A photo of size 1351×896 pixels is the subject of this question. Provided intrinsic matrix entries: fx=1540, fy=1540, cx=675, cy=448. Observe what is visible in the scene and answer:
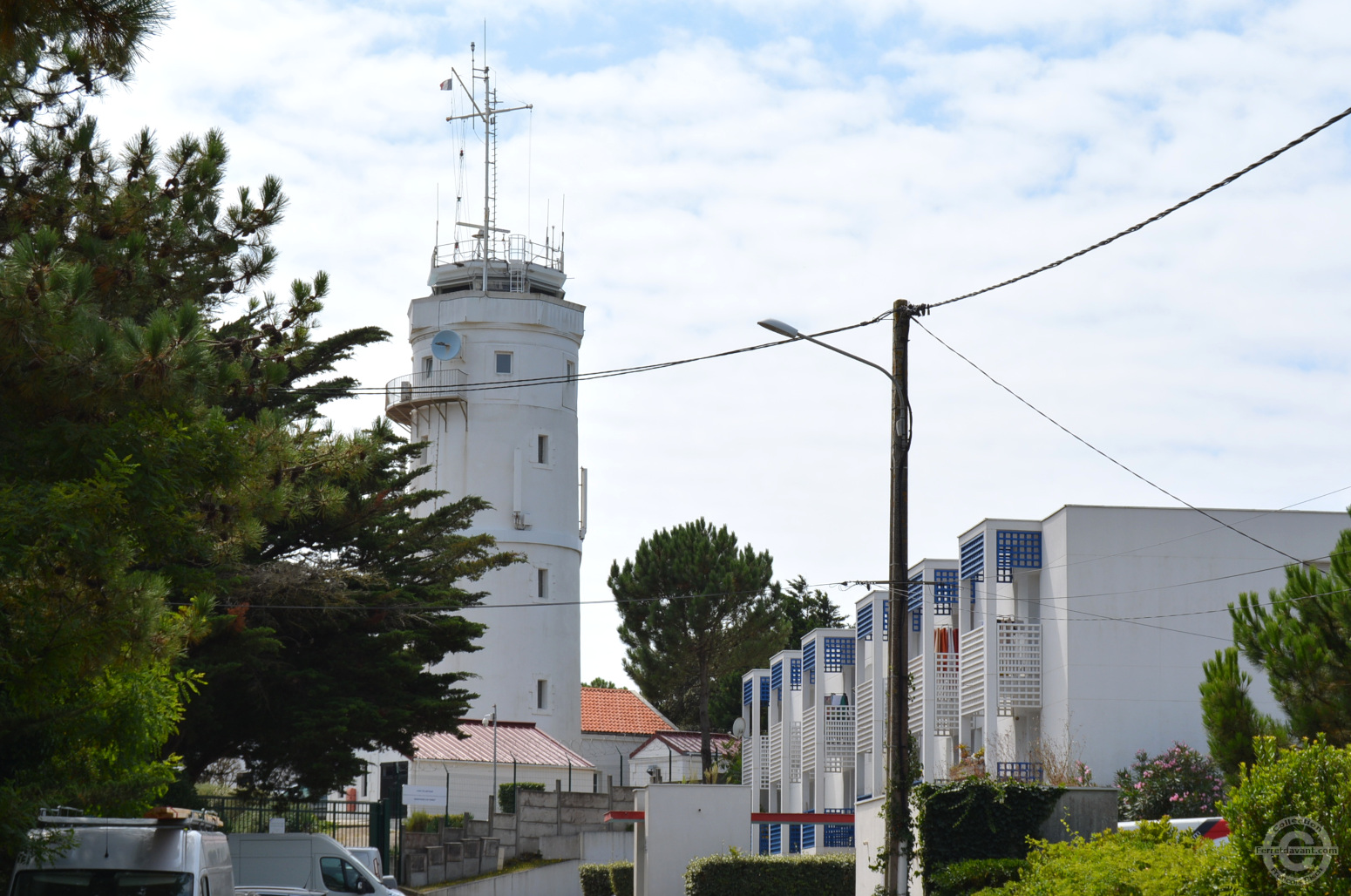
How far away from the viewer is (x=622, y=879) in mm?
35156

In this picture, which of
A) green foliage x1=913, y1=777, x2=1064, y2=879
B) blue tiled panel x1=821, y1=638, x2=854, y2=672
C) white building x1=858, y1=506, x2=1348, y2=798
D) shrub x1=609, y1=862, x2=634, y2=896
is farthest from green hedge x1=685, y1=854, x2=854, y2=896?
blue tiled panel x1=821, y1=638, x2=854, y2=672

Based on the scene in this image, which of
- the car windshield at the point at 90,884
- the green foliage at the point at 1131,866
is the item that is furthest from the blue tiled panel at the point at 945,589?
the car windshield at the point at 90,884

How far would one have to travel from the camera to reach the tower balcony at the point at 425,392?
182ft

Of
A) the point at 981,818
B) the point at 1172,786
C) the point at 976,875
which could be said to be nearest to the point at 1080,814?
the point at 981,818

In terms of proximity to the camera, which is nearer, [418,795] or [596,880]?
[596,880]

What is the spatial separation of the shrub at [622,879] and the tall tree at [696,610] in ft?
95.7

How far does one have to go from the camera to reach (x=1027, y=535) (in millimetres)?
28219

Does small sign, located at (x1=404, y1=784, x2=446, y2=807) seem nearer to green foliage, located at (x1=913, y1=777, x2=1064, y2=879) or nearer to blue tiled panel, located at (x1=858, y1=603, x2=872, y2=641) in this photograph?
blue tiled panel, located at (x1=858, y1=603, x2=872, y2=641)

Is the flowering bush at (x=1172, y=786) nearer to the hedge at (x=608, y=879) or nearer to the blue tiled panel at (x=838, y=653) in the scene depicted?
the hedge at (x=608, y=879)

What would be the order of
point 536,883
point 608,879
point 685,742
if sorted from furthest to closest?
point 685,742 → point 536,883 → point 608,879

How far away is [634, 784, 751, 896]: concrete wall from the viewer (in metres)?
29.0

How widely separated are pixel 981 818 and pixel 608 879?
761 inches

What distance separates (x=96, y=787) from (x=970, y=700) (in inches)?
753

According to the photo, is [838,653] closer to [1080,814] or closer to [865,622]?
[865,622]
